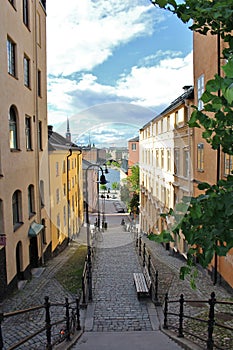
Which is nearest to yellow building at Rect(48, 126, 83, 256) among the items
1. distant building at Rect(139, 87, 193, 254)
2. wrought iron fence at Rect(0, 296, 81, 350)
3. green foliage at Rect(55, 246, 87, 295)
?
green foliage at Rect(55, 246, 87, 295)

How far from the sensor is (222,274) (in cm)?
935

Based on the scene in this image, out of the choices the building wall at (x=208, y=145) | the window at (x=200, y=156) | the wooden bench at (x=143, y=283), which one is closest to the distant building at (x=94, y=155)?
the window at (x=200, y=156)

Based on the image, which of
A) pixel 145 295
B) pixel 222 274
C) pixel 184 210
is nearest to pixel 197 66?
pixel 222 274

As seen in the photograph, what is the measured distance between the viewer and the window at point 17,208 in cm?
997

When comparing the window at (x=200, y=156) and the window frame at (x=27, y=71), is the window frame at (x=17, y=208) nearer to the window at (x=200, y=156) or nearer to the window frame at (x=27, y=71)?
the window frame at (x=27, y=71)

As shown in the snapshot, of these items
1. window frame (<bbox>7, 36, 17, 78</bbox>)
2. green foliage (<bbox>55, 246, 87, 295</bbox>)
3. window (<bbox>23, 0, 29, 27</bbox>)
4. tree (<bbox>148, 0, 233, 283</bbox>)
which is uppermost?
window (<bbox>23, 0, 29, 27</bbox>)

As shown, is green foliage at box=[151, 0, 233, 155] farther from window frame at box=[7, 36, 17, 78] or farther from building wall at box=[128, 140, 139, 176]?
building wall at box=[128, 140, 139, 176]

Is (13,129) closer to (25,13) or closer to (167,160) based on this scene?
(25,13)

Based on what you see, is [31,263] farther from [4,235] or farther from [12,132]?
[12,132]

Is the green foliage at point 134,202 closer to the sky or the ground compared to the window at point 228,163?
closer to the ground

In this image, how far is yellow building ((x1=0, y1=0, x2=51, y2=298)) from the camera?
8625 millimetres

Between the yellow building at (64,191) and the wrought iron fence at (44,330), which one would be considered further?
the yellow building at (64,191)

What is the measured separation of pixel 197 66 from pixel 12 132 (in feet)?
25.2

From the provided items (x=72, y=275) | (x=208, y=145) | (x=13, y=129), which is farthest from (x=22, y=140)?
(x=208, y=145)
